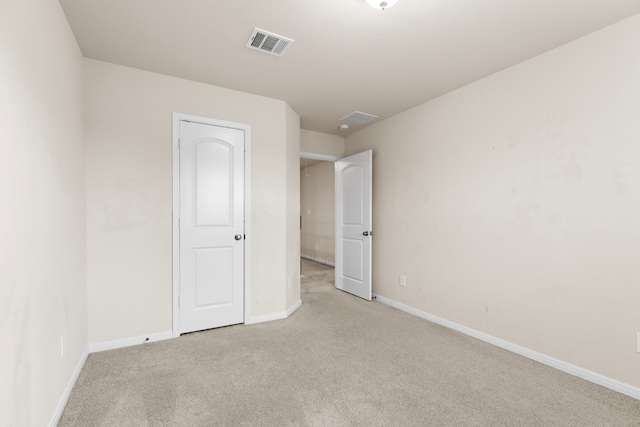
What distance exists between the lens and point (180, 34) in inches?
88.0

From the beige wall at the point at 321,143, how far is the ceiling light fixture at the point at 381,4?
2.83 meters

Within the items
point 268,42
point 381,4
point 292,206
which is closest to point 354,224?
point 292,206

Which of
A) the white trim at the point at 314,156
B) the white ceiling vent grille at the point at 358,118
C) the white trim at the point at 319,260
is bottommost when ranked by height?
the white trim at the point at 319,260

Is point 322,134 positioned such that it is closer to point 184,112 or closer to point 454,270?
point 184,112

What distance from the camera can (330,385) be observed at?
6.95 feet

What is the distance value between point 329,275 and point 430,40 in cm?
445

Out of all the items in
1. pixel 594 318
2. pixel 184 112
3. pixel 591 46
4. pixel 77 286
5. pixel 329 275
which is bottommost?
pixel 329 275

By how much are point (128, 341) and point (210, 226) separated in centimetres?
125

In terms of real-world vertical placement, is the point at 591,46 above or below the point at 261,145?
above

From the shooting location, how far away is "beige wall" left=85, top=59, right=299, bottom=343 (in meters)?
2.61

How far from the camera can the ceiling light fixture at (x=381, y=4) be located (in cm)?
180

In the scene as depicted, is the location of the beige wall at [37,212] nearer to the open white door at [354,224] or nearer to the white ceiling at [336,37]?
the white ceiling at [336,37]

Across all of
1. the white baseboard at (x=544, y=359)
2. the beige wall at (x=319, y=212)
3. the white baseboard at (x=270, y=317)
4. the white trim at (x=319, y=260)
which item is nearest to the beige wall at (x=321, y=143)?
the beige wall at (x=319, y=212)

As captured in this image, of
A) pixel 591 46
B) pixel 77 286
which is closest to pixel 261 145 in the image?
pixel 77 286
